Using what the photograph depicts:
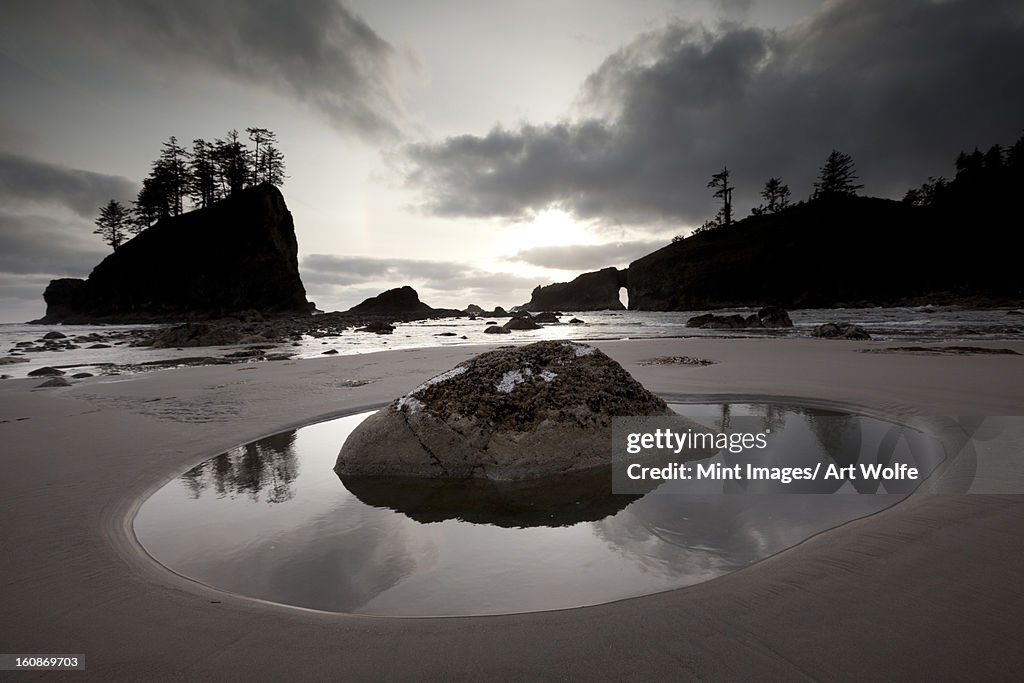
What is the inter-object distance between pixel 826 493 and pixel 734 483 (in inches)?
20.0

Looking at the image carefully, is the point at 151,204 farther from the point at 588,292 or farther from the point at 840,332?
the point at 588,292

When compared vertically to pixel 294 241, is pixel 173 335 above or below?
below

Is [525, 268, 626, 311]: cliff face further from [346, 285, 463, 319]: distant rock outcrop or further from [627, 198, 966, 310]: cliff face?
[346, 285, 463, 319]: distant rock outcrop

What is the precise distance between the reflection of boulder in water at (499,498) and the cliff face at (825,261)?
6200 cm

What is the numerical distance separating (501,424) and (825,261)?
2723 inches

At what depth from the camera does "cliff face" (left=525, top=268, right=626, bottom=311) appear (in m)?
114

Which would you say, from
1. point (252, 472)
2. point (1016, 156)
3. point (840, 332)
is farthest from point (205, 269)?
point (1016, 156)

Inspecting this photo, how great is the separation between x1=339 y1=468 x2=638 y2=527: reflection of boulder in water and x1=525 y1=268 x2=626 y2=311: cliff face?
108366 millimetres

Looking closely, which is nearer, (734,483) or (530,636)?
(530,636)

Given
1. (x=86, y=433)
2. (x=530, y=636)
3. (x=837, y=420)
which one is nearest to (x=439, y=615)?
(x=530, y=636)

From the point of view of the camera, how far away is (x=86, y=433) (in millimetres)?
4336

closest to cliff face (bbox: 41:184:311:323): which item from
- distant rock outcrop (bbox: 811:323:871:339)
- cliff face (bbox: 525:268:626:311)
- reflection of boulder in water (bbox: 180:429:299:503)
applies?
distant rock outcrop (bbox: 811:323:871:339)

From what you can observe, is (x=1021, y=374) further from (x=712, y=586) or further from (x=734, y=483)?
(x=712, y=586)

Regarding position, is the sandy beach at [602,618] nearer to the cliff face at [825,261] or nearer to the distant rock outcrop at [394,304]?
the cliff face at [825,261]
